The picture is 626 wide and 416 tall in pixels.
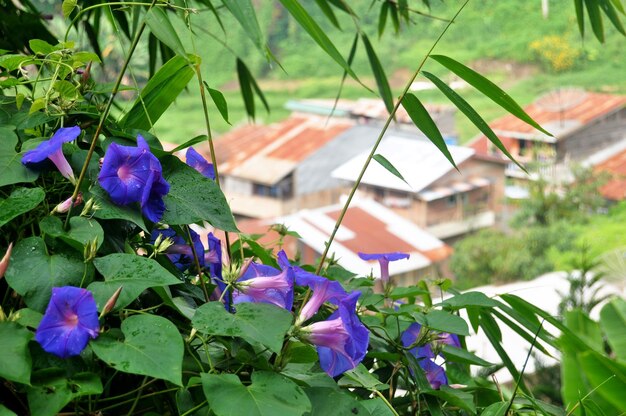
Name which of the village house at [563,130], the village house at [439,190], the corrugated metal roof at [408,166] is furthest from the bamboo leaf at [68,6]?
the village house at [563,130]

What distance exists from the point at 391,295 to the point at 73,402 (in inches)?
7.7

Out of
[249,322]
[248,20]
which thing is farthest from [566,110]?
[249,322]

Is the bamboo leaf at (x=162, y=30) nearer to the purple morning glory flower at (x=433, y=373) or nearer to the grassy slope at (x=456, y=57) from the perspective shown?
the purple morning glory flower at (x=433, y=373)

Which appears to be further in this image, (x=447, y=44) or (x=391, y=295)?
(x=447, y=44)

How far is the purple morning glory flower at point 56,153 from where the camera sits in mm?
287

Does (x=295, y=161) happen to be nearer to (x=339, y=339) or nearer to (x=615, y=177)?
(x=615, y=177)

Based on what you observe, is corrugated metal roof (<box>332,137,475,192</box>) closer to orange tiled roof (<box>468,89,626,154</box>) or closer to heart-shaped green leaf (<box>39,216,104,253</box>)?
orange tiled roof (<box>468,89,626,154</box>)

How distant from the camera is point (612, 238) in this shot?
10203 mm

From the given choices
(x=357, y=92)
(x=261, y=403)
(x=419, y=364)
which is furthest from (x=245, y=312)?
(x=357, y=92)

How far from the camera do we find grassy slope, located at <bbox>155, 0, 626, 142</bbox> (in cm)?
1244

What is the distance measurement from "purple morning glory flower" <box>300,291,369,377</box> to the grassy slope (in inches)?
456

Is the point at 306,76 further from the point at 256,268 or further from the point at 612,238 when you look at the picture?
the point at 256,268

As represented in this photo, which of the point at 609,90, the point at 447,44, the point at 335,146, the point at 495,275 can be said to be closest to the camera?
the point at 495,275

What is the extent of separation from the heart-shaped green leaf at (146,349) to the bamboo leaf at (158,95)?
12 cm
